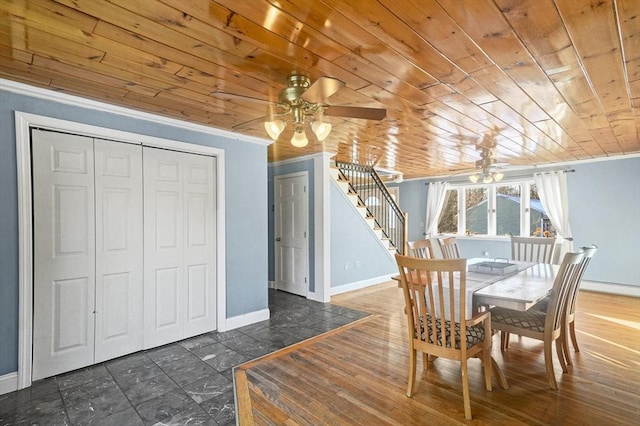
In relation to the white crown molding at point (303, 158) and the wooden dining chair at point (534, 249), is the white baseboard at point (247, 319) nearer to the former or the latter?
the white crown molding at point (303, 158)

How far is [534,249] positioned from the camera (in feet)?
13.9

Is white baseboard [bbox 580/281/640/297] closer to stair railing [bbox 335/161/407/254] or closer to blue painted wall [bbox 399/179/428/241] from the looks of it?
stair railing [bbox 335/161/407/254]

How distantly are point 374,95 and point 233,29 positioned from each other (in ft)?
4.08

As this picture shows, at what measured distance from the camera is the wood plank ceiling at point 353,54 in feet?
4.83

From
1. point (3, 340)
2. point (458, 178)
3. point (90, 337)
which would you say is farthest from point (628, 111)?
point (3, 340)

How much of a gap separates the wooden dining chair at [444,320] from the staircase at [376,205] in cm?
346

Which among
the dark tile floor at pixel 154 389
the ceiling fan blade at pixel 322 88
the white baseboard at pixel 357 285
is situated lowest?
the dark tile floor at pixel 154 389

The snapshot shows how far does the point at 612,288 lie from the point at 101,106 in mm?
7625

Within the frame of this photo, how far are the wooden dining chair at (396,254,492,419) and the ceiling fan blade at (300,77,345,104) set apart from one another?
1.22 metres

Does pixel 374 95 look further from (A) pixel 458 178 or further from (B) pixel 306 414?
(A) pixel 458 178

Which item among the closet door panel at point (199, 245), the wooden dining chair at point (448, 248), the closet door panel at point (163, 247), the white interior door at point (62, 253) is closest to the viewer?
the white interior door at point (62, 253)

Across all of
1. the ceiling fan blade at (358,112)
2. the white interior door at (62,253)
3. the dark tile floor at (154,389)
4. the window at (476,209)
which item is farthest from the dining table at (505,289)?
the window at (476,209)

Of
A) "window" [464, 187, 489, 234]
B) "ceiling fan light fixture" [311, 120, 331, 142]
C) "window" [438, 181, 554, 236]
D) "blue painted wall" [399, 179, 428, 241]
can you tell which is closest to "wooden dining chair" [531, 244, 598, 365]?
"ceiling fan light fixture" [311, 120, 331, 142]

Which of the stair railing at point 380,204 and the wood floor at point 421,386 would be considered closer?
the wood floor at point 421,386
